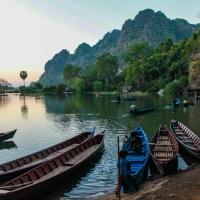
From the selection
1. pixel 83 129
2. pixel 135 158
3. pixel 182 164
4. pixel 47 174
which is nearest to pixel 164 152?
pixel 182 164

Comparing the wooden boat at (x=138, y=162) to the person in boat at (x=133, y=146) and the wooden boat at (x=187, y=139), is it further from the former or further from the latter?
the wooden boat at (x=187, y=139)

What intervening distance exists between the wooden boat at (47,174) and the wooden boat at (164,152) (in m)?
5.83

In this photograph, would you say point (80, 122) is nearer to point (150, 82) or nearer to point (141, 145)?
point (141, 145)

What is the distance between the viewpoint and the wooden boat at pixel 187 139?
3012 cm

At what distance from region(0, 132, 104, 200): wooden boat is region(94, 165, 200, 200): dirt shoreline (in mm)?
3732

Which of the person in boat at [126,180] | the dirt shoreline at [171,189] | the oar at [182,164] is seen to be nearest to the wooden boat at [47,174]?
the dirt shoreline at [171,189]

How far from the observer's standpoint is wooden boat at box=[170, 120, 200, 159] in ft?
98.8

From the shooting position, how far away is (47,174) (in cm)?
2434

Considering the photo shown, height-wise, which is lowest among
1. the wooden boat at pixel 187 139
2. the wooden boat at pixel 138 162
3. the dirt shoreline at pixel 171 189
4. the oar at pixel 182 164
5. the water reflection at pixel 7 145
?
the water reflection at pixel 7 145

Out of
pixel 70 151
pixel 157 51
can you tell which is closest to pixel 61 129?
pixel 70 151

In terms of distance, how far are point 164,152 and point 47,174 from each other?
438 inches

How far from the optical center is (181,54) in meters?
160

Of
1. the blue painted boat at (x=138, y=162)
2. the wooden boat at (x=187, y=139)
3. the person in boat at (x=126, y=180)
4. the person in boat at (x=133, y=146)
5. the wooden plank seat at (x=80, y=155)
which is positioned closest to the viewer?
the person in boat at (x=126, y=180)

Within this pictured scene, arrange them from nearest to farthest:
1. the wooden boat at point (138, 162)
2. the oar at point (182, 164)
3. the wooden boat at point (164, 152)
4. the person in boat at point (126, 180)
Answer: the person in boat at point (126, 180), the wooden boat at point (138, 162), the wooden boat at point (164, 152), the oar at point (182, 164)
